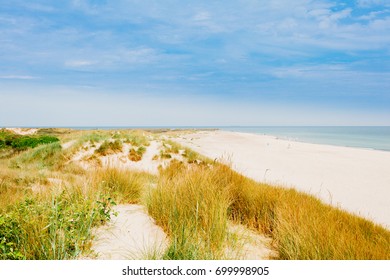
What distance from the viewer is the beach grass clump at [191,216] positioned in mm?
2664

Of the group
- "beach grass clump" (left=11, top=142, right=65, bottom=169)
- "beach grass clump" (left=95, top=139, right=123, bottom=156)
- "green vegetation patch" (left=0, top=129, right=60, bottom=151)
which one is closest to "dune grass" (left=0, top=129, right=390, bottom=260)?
"beach grass clump" (left=95, top=139, right=123, bottom=156)

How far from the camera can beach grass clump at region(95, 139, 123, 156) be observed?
12406 mm

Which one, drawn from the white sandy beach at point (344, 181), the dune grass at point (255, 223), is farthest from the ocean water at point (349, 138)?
the dune grass at point (255, 223)

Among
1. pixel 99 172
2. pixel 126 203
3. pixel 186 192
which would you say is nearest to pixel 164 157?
pixel 99 172

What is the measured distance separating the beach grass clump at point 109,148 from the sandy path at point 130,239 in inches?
350

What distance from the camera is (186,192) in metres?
3.93

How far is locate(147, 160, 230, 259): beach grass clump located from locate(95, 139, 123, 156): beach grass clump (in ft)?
28.7

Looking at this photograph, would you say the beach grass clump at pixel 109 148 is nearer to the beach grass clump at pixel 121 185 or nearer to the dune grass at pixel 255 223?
the beach grass clump at pixel 121 185

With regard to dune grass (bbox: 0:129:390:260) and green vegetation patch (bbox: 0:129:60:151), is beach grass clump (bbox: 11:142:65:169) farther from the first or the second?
dune grass (bbox: 0:129:390:260)
